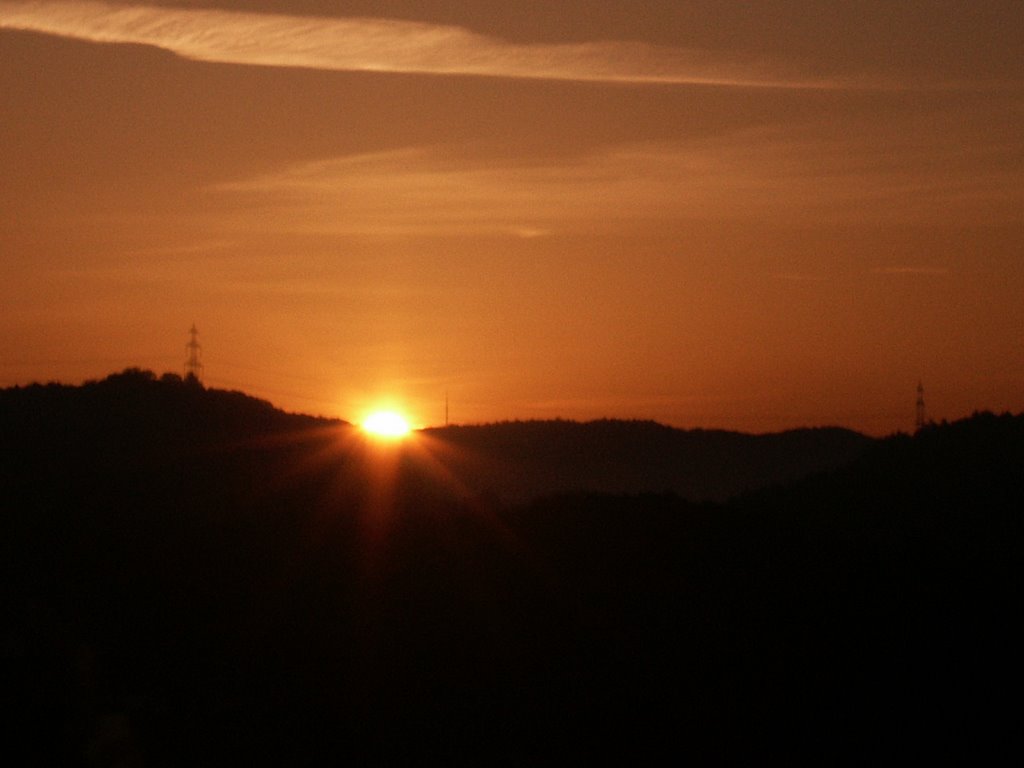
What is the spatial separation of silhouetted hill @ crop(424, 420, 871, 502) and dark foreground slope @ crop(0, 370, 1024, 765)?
49.7 meters

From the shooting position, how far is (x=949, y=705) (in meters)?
25.1

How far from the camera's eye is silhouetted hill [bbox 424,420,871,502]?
90.0 m

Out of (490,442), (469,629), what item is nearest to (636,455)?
(490,442)

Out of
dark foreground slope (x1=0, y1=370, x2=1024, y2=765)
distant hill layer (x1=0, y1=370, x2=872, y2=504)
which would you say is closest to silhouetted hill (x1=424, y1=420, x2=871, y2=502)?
distant hill layer (x1=0, y1=370, x2=872, y2=504)

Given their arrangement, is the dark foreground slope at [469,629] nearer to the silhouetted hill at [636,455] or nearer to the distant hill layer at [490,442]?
the distant hill layer at [490,442]

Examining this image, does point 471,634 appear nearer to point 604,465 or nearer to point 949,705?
point 949,705

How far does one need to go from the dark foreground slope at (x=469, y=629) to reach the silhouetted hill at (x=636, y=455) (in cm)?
4973

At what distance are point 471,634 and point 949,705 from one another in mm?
8509

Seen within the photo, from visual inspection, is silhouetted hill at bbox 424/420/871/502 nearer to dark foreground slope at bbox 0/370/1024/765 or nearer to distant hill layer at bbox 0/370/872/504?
distant hill layer at bbox 0/370/872/504

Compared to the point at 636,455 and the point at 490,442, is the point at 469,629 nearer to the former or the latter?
the point at 490,442

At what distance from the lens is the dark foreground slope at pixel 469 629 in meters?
23.9

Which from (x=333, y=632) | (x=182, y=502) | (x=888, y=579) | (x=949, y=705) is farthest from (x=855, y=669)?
(x=182, y=502)

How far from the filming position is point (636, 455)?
99750 millimetres

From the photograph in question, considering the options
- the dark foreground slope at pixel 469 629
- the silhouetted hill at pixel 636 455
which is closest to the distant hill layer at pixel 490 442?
the silhouetted hill at pixel 636 455
